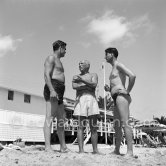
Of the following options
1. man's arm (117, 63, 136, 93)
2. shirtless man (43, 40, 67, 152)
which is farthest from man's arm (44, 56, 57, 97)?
man's arm (117, 63, 136, 93)

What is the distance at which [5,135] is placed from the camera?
19.1 m

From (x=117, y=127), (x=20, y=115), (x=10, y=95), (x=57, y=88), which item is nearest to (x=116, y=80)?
(x=117, y=127)

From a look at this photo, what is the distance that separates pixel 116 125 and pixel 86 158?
133 centimetres

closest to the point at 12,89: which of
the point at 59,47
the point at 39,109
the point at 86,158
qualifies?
the point at 39,109

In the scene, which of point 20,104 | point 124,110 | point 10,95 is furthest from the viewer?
point 20,104

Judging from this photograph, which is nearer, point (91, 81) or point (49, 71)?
point (49, 71)

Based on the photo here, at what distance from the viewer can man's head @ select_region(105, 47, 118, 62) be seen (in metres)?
5.70

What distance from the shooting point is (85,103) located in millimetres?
5406

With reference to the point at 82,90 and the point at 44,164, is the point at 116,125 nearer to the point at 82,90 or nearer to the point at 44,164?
the point at 82,90

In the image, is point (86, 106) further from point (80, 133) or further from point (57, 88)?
point (57, 88)

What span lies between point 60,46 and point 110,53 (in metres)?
0.99

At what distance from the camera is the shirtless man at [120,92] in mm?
Answer: 5250

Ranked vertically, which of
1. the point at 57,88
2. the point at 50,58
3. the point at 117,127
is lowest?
the point at 117,127

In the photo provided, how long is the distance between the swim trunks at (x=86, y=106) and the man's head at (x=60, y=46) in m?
0.95
